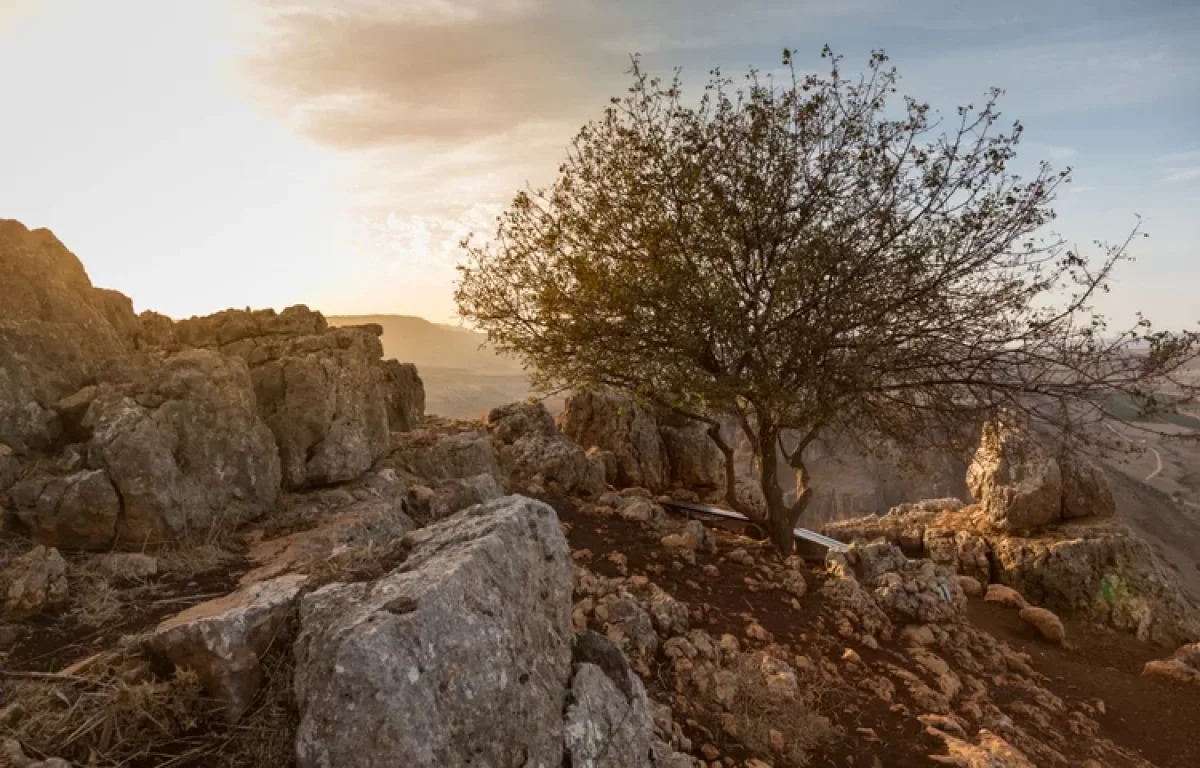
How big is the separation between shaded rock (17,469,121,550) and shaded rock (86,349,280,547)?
0.28 feet

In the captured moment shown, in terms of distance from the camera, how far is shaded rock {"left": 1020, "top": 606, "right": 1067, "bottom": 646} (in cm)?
1288

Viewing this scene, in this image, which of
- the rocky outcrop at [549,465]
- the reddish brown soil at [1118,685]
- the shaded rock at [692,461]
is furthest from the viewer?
the shaded rock at [692,461]

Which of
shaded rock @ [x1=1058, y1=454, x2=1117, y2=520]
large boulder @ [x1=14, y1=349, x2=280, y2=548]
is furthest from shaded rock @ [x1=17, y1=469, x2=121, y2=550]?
shaded rock @ [x1=1058, y1=454, x2=1117, y2=520]

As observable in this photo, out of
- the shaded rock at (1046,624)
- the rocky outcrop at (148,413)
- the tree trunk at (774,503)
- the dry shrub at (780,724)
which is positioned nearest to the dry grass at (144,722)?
the rocky outcrop at (148,413)

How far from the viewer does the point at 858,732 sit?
23.1 ft

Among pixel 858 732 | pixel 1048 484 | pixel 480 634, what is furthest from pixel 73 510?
pixel 1048 484

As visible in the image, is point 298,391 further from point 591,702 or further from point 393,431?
point 591,702

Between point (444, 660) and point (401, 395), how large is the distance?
1236 cm

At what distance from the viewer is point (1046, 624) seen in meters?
13.0

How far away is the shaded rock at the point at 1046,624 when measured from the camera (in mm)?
12875

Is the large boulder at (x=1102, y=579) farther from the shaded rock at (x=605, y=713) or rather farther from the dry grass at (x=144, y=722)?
the dry grass at (x=144, y=722)

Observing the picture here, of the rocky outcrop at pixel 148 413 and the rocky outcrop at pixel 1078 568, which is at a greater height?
the rocky outcrop at pixel 148 413

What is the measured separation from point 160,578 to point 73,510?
4.58 ft

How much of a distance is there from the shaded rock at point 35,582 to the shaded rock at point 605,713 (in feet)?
15.3
